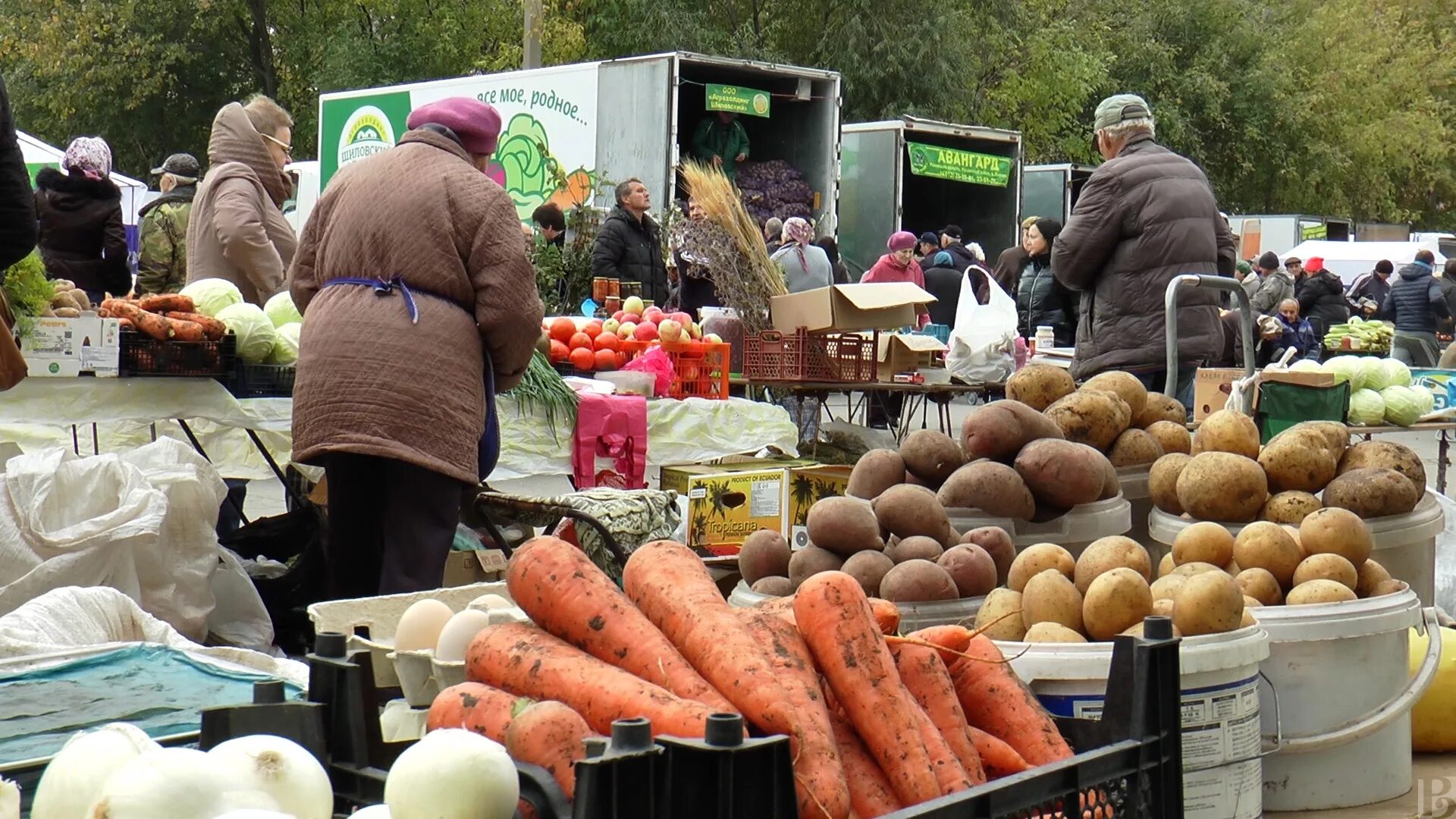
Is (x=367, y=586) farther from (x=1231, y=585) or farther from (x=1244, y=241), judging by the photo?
(x=1244, y=241)

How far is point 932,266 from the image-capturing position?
15.0 m

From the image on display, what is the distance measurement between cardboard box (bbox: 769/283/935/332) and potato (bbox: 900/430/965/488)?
143 inches

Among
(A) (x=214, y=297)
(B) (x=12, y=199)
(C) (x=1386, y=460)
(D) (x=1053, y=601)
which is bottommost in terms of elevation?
(D) (x=1053, y=601)

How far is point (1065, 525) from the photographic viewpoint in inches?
159

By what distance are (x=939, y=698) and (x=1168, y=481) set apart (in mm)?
2003

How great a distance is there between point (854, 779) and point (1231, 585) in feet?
3.79

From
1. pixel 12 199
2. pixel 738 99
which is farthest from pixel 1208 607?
pixel 738 99

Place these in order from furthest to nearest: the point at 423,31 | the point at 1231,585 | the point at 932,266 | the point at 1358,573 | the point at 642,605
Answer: the point at 423,31 < the point at 932,266 < the point at 1358,573 < the point at 1231,585 < the point at 642,605

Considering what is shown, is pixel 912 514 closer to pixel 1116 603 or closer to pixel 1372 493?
pixel 1116 603

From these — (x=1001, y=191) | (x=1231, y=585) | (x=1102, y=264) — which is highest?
(x=1001, y=191)

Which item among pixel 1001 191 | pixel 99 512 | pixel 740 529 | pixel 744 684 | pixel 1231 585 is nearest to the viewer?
pixel 744 684

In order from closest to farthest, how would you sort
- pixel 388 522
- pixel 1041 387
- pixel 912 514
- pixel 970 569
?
pixel 970 569 → pixel 912 514 → pixel 388 522 → pixel 1041 387

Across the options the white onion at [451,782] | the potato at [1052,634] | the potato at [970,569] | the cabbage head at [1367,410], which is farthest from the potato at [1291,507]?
the cabbage head at [1367,410]

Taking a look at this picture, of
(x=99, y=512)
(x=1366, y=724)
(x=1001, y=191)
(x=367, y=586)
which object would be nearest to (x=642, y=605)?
(x=1366, y=724)
